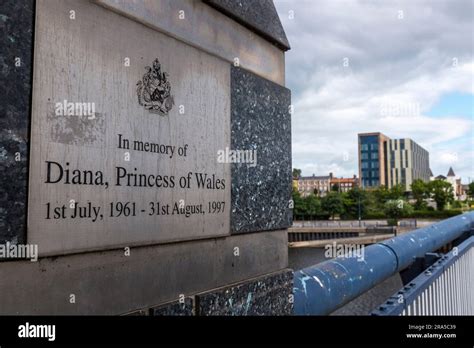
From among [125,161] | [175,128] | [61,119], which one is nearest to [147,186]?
[125,161]

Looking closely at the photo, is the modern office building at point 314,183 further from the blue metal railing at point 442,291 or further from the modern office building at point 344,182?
the blue metal railing at point 442,291

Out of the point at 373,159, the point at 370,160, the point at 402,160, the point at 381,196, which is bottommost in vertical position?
the point at 381,196

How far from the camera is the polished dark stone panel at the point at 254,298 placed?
1893mm

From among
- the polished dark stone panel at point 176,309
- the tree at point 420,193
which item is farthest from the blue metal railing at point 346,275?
the tree at point 420,193

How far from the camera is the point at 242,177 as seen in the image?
2.16 metres

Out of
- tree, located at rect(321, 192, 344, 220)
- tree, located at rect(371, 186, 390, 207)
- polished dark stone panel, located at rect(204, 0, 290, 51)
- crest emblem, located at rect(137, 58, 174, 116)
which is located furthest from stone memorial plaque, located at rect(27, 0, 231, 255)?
tree, located at rect(371, 186, 390, 207)

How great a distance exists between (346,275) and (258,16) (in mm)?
1958

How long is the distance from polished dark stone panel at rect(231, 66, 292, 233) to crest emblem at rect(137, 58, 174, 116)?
0.52 meters

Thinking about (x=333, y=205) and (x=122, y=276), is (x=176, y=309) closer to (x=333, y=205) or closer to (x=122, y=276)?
(x=122, y=276)

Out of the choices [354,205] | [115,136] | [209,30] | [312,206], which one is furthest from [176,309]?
[354,205]

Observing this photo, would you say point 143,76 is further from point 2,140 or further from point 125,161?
point 2,140

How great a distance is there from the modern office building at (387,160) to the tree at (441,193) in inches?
979

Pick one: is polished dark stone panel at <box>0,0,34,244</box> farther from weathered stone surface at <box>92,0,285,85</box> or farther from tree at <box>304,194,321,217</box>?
tree at <box>304,194,321,217</box>

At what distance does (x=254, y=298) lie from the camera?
219cm
